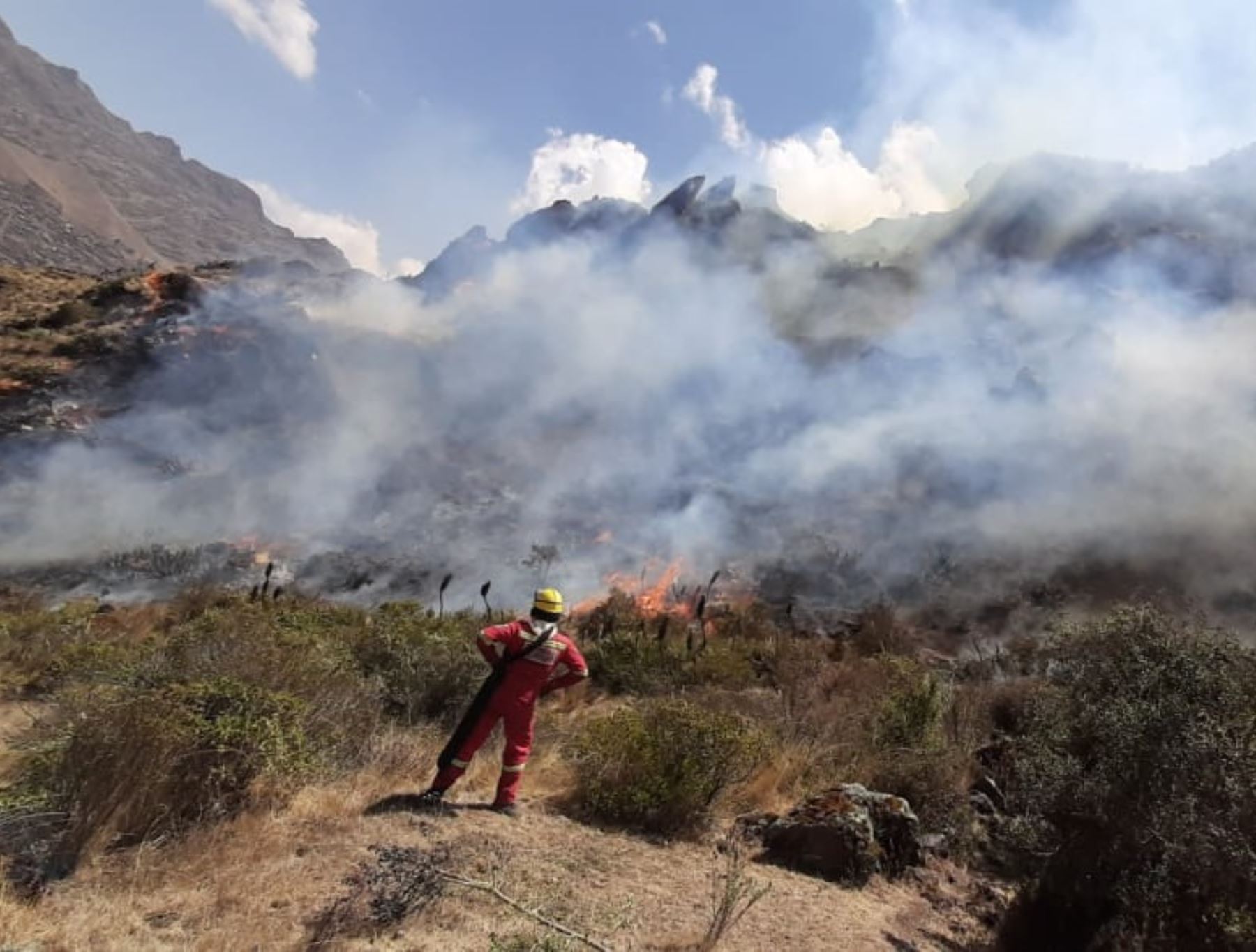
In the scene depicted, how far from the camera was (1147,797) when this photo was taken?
4.89 metres

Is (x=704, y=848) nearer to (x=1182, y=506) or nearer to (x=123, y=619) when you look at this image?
(x=123, y=619)

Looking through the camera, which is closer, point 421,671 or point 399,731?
point 399,731

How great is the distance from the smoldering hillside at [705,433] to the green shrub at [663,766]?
15.8m

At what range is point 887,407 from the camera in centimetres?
3350

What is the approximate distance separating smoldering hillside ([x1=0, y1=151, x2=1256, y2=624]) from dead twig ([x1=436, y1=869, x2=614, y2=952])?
702 inches

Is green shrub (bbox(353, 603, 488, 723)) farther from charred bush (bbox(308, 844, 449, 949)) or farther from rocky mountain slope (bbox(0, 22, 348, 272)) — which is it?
rocky mountain slope (bbox(0, 22, 348, 272))

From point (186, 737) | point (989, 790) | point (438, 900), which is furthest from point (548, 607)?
point (989, 790)

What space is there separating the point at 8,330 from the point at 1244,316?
50523mm

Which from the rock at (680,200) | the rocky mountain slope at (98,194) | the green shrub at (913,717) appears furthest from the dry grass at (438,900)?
the rocky mountain slope at (98,194)

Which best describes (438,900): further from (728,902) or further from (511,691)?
(511,691)

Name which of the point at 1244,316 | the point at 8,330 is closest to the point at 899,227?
the point at 1244,316

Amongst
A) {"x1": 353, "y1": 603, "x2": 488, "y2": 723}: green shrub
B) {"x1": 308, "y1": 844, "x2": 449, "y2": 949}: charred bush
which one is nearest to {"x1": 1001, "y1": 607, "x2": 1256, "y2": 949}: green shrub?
{"x1": 308, "y1": 844, "x2": 449, "y2": 949}: charred bush

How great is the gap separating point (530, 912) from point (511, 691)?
2.50 meters

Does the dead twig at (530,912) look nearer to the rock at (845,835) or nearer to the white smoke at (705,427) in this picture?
the rock at (845,835)
